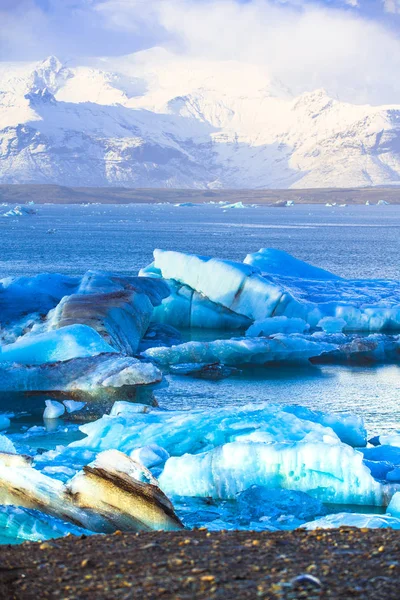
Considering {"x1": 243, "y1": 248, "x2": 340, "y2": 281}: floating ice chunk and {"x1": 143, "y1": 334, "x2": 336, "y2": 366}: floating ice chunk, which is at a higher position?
{"x1": 243, "y1": 248, "x2": 340, "y2": 281}: floating ice chunk

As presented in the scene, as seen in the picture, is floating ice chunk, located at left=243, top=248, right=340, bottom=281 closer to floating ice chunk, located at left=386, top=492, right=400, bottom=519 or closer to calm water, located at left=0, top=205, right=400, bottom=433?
calm water, located at left=0, top=205, right=400, bottom=433

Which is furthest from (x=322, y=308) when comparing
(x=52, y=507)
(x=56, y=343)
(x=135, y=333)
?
(x=52, y=507)

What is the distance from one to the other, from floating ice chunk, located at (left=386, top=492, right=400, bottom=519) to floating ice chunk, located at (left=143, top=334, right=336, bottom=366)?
8.51 meters

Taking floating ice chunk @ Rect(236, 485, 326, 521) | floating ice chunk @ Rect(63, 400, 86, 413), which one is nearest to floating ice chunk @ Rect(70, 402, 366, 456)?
floating ice chunk @ Rect(236, 485, 326, 521)

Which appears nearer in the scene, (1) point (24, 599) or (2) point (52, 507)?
(1) point (24, 599)

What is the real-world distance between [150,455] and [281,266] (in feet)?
57.7

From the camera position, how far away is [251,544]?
530 centimetres

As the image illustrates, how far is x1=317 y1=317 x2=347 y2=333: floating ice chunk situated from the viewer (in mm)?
20562

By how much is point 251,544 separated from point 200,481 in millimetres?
3819

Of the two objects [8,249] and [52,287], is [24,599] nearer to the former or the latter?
[52,287]

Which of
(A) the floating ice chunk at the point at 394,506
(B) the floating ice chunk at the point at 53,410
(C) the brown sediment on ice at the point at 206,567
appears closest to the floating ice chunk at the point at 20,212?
(B) the floating ice chunk at the point at 53,410

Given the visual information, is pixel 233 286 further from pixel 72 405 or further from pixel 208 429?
pixel 208 429

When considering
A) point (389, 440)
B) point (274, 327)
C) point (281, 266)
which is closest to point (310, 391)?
point (389, 440)

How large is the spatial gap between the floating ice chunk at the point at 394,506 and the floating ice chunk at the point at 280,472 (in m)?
0.38
